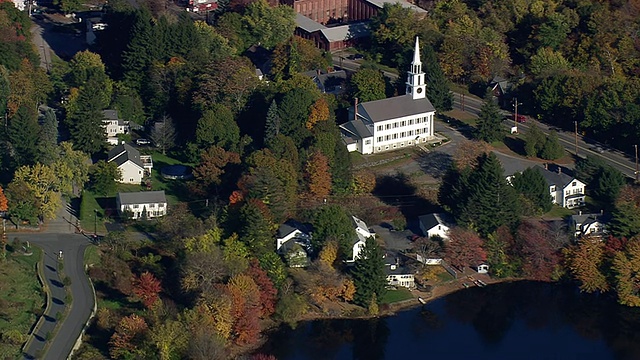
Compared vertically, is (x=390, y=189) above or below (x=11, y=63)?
below

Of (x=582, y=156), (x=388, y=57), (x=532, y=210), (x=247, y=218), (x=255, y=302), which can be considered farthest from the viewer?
(x=388, y=57)

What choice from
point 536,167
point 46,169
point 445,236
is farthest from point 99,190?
point 536,167

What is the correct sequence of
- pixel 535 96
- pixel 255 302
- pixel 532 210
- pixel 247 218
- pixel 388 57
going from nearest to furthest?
pixel 255 302 → pixel 247 218 → pixel 532 210 → pixel 535 96 → pixel 388 57

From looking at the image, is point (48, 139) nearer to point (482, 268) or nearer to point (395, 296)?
point (395, 296)

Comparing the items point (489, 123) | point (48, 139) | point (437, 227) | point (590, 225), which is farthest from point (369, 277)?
point (48, 139)

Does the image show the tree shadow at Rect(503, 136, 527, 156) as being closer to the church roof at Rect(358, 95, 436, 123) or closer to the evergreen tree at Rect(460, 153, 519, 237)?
the church roof at Rect(358, 95, 436, 123)

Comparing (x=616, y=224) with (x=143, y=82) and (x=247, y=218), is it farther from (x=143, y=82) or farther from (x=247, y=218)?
(x=143, y=82)
